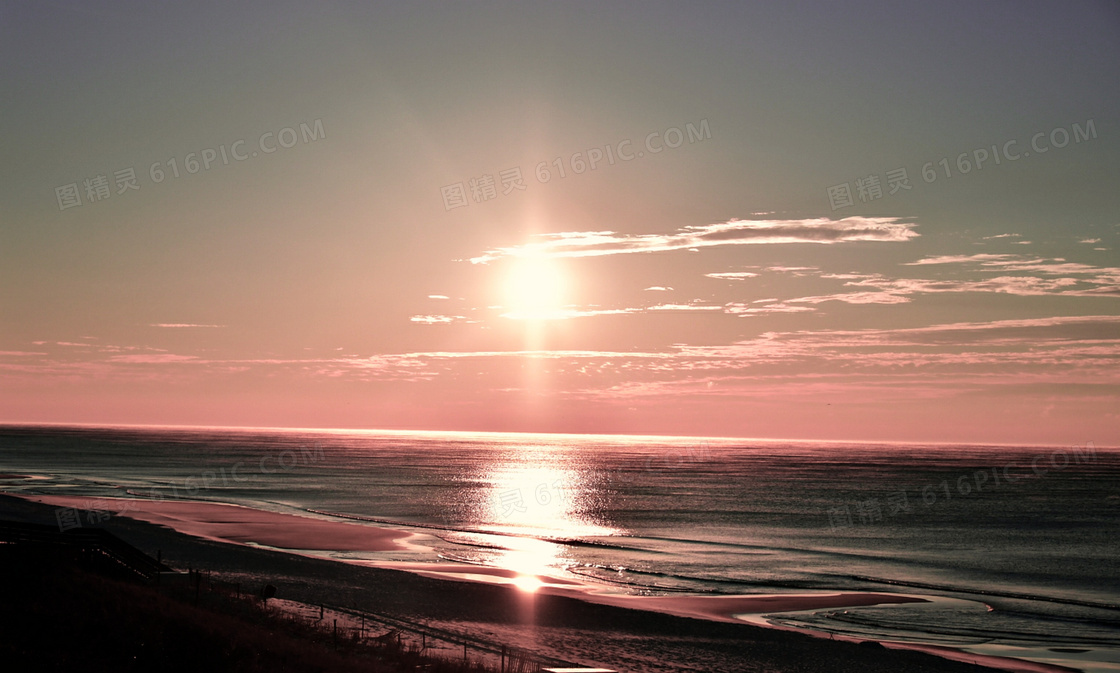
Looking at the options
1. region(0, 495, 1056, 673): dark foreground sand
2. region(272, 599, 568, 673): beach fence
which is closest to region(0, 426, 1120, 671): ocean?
region(0, 495, 1056, 673): dark foreground sand

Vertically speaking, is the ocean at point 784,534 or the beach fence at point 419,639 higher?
the beach fence at point 419,639

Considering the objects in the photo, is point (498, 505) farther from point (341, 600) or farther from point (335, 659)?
point (335, 659)

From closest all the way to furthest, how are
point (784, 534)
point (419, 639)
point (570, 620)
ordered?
point (419, 639) → point (570, 620) → point (784, 534)

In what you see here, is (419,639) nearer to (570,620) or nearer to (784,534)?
(570,620)

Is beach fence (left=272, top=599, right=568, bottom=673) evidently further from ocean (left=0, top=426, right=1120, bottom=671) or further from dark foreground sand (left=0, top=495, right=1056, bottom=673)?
ocean (left=0, top=426, right=1120, bottom=671)

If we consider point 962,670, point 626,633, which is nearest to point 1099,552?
point 962,670

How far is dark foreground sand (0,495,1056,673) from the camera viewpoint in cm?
3241

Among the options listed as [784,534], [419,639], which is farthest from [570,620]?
[784,534]

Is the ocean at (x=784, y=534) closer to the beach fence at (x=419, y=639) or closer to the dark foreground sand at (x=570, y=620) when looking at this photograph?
the dark foreground sand at (x=570, y=620)

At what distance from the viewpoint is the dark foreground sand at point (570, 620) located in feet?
106

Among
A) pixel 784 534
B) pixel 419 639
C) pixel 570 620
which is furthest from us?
pixel 784 534

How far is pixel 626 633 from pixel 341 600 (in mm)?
14139

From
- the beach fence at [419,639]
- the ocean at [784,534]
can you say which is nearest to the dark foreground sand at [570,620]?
the beach fence at [419,639]

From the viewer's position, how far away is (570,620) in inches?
1523
